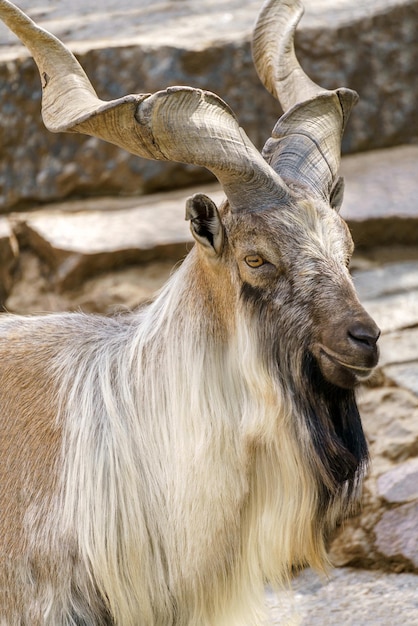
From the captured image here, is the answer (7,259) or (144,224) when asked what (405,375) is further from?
(7,259)

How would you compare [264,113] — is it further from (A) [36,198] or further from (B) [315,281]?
(B) [315,281]

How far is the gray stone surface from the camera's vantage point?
4930mm

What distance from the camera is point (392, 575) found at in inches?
211

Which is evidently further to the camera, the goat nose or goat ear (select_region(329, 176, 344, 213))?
goat ear (select_region(329, 176, 344, 213))

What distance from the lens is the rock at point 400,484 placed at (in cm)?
549

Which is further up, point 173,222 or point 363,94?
point 363,94

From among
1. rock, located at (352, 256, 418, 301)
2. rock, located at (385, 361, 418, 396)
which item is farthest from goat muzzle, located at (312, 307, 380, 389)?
rock, located at (352, 256, 418, 301)

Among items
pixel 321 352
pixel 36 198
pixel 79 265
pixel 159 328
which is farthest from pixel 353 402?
pixel 36 198

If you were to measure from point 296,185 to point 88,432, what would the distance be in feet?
4.11

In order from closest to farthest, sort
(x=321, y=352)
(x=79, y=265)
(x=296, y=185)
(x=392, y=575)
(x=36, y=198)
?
(x=321, y=352), (x=296, y=185), (x=392, y=575), (x=79, y=265), (x=36, y=198)

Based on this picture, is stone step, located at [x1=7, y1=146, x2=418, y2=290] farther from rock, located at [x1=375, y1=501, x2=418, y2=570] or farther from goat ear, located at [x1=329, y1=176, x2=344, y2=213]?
goat ear, located at [x1=329, y1=176, x2=344, y2=213]

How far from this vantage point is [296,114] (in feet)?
14.6

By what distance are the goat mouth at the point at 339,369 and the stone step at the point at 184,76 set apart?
13.2 ft

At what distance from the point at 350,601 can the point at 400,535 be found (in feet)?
1.50
